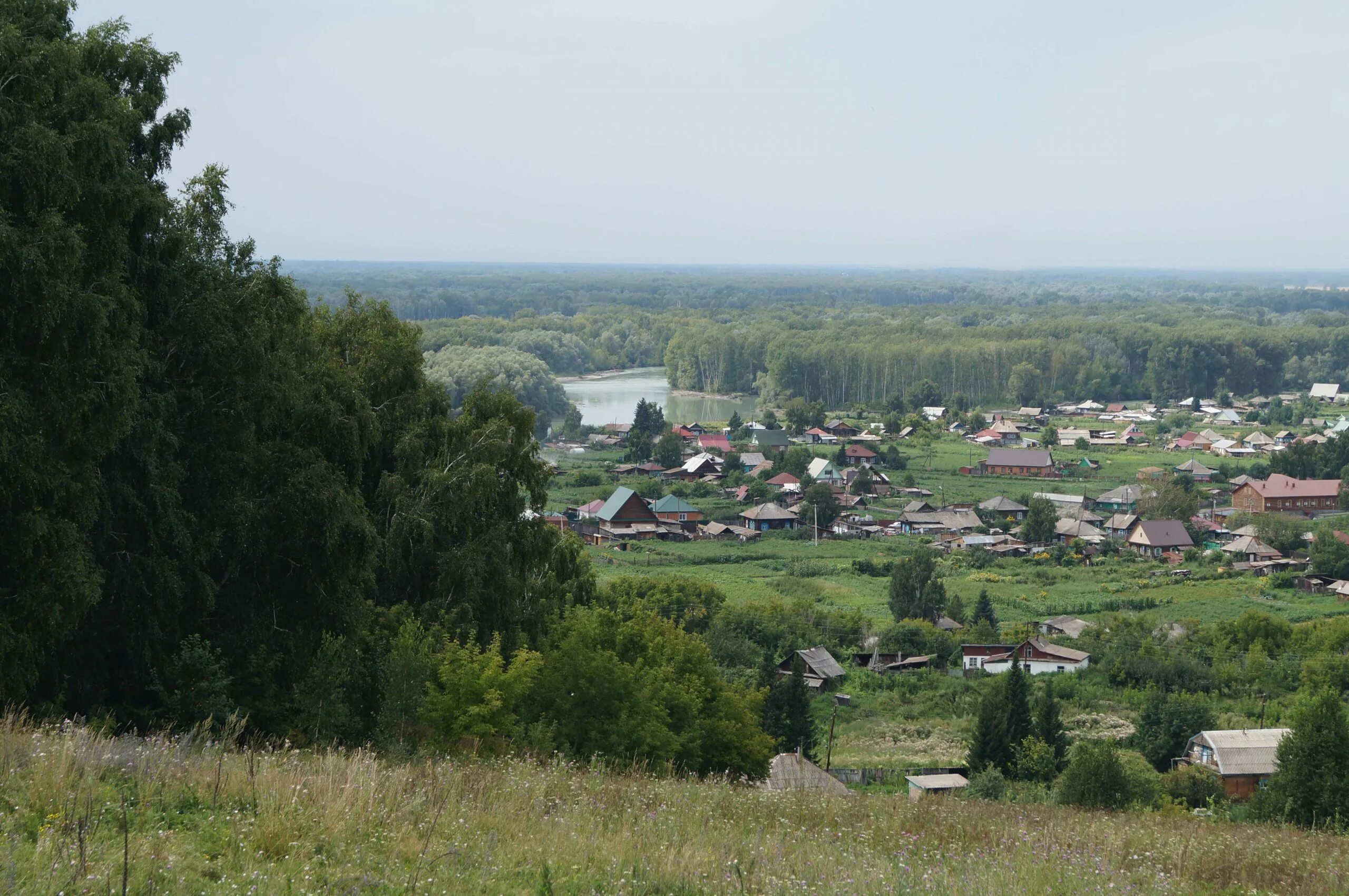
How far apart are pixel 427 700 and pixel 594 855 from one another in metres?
4.29

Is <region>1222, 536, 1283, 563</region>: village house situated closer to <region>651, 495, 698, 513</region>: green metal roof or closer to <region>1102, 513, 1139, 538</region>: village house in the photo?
<region>1102, 513, 1139, 538</region>: village house

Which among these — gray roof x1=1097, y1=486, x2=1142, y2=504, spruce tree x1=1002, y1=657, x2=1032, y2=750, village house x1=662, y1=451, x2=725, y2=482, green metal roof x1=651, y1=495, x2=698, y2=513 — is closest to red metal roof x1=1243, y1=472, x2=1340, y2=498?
gray roof x1=1097, y1=486, x2=1142, y2=504

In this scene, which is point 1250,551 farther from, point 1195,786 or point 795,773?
point 795,773

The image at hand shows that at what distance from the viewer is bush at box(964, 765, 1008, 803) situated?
43.8 ft

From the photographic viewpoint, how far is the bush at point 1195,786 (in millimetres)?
14820

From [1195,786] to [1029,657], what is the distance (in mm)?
7555

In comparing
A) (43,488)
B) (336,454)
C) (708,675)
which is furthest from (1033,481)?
(43,488)

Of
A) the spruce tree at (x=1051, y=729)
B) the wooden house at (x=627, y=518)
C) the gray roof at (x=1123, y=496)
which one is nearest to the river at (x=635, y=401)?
the wooden house at (x=627, y=518)

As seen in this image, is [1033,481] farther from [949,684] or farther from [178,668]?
[178,668]

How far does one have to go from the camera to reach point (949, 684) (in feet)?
70.3

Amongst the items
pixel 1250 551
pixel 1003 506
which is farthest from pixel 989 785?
pixel 1003 506

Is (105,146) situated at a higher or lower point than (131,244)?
higher

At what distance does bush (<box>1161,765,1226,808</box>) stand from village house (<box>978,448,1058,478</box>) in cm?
3190

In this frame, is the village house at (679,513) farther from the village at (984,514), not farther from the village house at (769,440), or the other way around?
the village house at (769,440)
